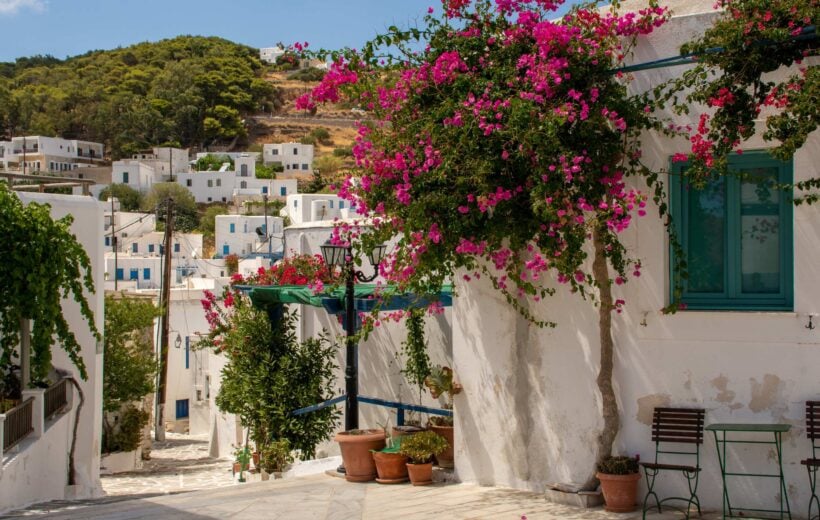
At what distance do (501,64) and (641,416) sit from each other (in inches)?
126

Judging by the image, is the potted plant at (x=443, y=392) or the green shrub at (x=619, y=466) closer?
the green shrub at (x=619, y=466)

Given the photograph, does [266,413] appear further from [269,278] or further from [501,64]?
[501,64]

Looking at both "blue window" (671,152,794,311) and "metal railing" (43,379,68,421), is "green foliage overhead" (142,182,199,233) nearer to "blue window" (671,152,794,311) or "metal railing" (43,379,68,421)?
"metal railing" (43,379,68,421)

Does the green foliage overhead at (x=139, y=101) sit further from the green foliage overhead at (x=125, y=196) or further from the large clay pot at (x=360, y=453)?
the large clay pot at (x=360, y=453)

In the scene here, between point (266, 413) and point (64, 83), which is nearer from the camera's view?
point (266, 413)

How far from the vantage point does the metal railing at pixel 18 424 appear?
10.5m

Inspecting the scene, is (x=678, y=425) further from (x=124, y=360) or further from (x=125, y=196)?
(x=125, y=196)

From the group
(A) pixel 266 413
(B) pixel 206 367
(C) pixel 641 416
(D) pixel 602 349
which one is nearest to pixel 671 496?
(C) pixel 641 416

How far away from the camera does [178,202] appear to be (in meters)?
95.8

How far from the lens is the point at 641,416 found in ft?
26.6

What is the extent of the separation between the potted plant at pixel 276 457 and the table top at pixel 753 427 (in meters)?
6.82

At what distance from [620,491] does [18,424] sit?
691cm

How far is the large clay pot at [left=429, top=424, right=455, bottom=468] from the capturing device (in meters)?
10.1

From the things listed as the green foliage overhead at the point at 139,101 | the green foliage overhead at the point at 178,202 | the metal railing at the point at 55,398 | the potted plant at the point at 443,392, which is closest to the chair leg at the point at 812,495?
the potted plant at the point at 443,392
